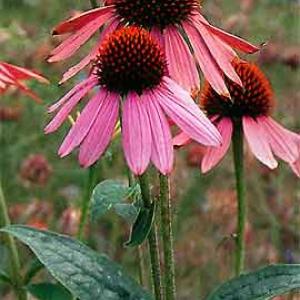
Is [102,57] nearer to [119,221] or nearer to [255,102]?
[255,102]

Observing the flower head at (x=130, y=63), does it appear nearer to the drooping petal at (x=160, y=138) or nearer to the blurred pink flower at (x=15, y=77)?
the drooping petal at (x=160, y=138)

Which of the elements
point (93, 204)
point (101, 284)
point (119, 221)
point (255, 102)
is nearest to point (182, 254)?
point (119, 221)

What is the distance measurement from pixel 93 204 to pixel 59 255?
163mm

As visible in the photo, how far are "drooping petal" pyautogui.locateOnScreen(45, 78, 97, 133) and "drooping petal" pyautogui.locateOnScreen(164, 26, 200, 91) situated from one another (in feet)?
0.30

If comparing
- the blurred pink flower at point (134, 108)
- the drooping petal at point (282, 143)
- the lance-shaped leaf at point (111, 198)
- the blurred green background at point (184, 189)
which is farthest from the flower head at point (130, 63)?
the blurred green background at point (184, 189)

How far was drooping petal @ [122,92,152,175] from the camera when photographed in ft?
2.84

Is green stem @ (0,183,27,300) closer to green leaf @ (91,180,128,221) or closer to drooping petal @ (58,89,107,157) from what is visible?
green leaf @ (91,180,128,221)

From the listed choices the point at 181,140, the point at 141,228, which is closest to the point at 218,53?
the point at 181,140

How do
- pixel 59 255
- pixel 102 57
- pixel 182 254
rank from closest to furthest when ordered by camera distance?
pixel 59 255 → pixel 102 57 → pixel 182 254

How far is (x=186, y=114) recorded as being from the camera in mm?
920

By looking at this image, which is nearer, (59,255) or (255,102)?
(59,255)

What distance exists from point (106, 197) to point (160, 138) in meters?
0.18

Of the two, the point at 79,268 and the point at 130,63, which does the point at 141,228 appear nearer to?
the point at 79,268

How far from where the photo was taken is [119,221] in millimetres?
2078
